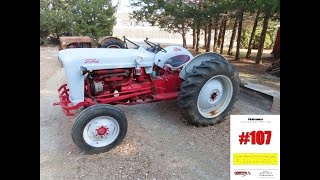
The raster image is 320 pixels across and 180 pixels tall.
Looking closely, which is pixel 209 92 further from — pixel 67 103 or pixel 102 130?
pixel 67 103

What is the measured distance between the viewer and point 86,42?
236 inches

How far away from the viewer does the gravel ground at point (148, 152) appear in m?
1.70

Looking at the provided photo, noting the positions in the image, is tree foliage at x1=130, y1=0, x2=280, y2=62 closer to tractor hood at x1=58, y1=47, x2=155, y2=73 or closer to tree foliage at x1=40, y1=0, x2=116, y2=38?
tree foliage at x1=40, y1=0, x2=116, y2=38

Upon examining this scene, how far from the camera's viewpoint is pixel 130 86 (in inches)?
92.5

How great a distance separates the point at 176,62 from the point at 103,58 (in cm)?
86

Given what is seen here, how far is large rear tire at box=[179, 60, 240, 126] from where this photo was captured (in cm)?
221

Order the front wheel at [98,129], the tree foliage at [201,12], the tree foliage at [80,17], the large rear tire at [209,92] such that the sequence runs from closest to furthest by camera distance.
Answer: the front wheel at [98,129]
the large rear tire at [209,92]
the tree foliage at [201,12]
the tree foliage at [80,17]

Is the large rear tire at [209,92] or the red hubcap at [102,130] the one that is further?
the large rear tire at [209,92]

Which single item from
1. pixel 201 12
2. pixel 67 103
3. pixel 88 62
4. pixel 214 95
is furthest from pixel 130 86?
pixel 201 12

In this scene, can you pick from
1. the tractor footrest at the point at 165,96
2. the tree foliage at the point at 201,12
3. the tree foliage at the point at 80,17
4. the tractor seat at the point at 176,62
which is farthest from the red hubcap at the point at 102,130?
the tree foliage at the point at 80,17

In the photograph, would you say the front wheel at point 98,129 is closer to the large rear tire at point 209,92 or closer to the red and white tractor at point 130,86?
the red and white tractor at point 130,86

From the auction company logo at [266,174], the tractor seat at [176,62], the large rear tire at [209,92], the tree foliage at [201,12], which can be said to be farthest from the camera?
the tree foliage at [201,12]
